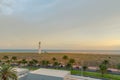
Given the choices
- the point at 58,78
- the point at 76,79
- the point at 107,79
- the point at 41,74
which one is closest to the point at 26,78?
the point at 41,74

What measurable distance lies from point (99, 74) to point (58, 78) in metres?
21.4

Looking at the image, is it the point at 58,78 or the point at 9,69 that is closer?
the point at 9,69

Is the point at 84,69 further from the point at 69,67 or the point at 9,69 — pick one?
the point at 9,69

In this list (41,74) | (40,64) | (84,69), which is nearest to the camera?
(41,74)

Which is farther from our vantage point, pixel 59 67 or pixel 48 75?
pixel 59 67

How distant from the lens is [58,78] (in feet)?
136

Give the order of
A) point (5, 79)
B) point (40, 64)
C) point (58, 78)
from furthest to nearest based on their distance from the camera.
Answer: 1. point (40, 64)
2. point (58, 78)
3. point (5, 79)

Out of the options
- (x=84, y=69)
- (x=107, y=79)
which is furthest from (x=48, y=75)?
(x=84, y=69)

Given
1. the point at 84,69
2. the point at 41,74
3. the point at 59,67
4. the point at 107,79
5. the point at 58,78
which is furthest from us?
the point at 59,67

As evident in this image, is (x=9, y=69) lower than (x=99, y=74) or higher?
higher

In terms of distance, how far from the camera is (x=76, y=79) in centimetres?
4375

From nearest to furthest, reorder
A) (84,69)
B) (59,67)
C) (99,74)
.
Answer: (99,74) < (84,69) < (59,67)

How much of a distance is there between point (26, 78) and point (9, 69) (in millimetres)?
11326

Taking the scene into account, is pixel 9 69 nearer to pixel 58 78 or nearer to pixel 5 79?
pixel 5 79
